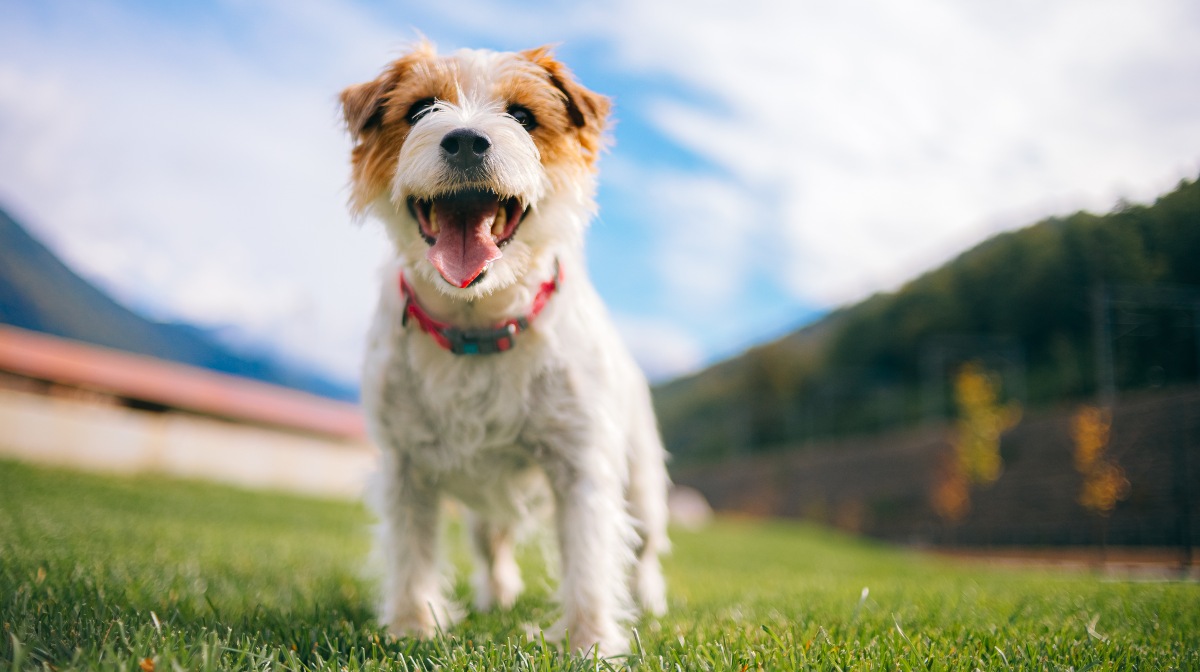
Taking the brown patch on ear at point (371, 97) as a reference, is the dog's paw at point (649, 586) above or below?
below

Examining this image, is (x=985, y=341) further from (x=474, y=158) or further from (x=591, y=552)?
(x=474, y=158)

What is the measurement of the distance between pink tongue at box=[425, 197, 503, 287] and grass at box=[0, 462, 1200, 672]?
1.24 meters

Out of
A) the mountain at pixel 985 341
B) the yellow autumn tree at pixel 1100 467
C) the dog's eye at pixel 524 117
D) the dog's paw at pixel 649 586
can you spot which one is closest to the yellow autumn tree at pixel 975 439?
the mountain at pixel 985 341

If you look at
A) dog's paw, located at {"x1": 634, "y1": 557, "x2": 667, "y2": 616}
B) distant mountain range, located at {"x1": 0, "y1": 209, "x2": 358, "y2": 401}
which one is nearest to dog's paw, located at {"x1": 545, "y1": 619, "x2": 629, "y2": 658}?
dog's paw, located at {"x1": 634, "y1": 557, "x2": 667, "y2": 616}

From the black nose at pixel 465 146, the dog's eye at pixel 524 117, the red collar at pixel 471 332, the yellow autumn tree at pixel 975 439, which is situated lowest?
the yellow autumn tree at pixel 975 439

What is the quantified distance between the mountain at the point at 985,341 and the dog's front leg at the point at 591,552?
3.82 metres

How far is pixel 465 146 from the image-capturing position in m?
2.47

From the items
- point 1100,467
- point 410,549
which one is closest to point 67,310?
point 410,549

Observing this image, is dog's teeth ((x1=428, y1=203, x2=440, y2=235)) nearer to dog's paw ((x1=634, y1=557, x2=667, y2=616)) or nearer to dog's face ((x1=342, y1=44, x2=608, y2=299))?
dog's face ((x1=342, y1=44, x2=608, y2=299))

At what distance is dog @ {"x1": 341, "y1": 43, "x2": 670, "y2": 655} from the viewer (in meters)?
2.65

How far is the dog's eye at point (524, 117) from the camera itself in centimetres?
278

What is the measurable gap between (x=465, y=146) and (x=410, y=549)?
5.55ft

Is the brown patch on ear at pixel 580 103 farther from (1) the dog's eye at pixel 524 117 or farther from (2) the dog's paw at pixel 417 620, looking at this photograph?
(2) the dog's paw at pixel 417 620

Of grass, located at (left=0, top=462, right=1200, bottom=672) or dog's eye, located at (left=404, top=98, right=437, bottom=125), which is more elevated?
dog's eye, located at (left=404, top=98, right=437, bottom=125)
